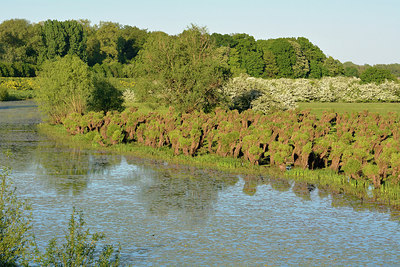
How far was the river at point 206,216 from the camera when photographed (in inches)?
452

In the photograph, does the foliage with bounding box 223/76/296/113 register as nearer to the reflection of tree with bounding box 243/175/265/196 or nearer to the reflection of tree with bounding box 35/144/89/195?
the reflection of tree with bounding box 35/144/89/195

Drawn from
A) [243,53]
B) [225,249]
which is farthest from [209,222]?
[243,53]

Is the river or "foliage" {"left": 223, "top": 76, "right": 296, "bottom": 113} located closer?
the river

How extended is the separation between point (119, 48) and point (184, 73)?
346 feet

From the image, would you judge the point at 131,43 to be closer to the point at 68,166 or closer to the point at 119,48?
the point at 119,48

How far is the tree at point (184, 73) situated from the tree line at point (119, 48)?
7315 centimetres

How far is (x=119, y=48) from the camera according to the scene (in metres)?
140

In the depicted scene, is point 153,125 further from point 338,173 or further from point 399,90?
point 399,90

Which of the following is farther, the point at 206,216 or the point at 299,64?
the point at 299,64

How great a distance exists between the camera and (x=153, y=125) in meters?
28.1

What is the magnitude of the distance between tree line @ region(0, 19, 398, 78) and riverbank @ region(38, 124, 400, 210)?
87.6 meters

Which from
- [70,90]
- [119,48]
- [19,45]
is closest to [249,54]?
[119,48]

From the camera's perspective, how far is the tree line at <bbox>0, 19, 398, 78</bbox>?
413 feet

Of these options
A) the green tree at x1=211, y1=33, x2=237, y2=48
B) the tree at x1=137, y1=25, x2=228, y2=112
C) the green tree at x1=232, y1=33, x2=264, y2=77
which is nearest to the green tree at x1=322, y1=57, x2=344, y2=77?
the green tree at x1=232, y1=33, x2=264, y2=77
